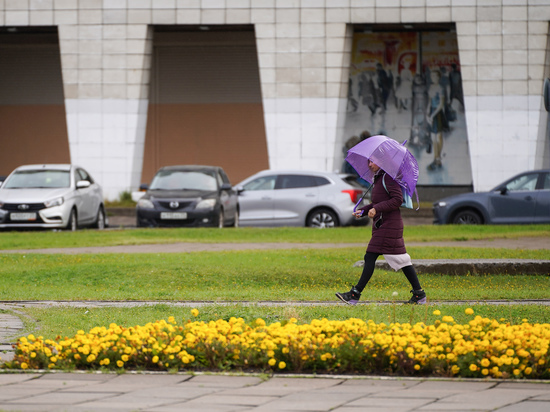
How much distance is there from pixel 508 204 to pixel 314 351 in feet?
56.0

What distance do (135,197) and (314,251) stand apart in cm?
874

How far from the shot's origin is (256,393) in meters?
5.64

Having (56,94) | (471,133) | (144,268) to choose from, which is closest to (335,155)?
(471,133)

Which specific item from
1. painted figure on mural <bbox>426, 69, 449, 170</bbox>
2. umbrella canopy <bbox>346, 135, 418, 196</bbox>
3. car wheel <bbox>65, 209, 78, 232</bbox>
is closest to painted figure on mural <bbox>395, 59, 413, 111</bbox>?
painted figure on mural <bbox>426, 69, 449, 170</bbox>

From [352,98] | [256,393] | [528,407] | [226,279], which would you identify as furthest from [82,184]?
[528,407]

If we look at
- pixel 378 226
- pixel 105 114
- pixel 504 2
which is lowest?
pixel 378 226

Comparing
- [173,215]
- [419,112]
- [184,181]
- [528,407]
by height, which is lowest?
[528,407]

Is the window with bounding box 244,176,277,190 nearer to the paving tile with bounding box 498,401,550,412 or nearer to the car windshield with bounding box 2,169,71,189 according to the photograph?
the car windshield with bounding box 2,169,71,189

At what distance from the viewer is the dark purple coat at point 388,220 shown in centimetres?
984

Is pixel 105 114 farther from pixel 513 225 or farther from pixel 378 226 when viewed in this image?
pixel 378 226

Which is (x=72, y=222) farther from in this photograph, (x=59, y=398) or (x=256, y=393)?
(x=256, y=393)

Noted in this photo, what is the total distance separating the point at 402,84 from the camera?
1404 inches

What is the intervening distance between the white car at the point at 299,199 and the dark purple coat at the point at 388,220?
13340 mm

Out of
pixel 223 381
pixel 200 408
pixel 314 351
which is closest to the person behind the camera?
pixel 200 408
